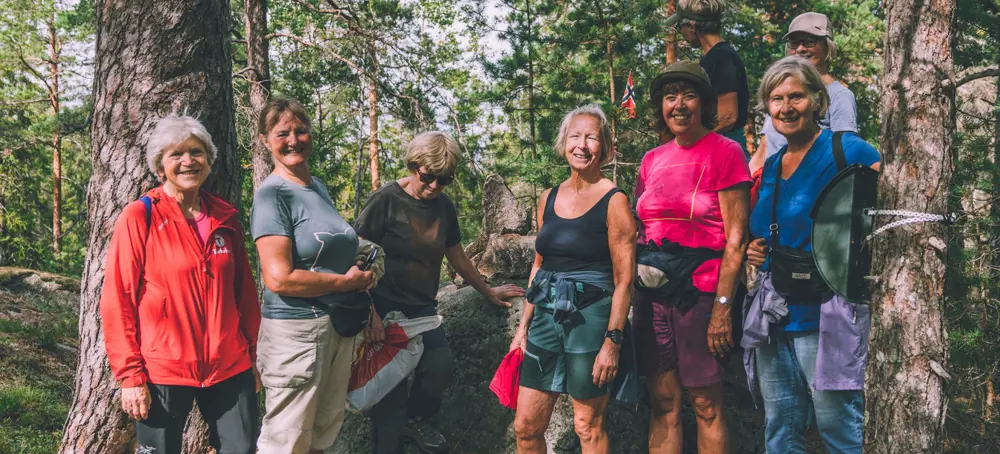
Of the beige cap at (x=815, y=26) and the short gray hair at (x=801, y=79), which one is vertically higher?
the beige cap at (x=815, y=26)

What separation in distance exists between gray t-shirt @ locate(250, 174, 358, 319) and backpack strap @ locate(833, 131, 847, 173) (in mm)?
2418

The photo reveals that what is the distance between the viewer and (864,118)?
602 inches

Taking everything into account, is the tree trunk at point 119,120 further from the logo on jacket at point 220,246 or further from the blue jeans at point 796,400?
the blue jeans at point 796,400

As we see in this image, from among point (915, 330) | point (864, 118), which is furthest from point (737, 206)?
point (864, 118)

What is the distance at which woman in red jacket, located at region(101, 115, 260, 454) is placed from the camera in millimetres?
2822

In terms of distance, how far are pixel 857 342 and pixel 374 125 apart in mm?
18366

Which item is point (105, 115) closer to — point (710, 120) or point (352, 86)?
point (710, 120)

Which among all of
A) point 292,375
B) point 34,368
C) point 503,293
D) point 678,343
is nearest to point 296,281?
point 292,375

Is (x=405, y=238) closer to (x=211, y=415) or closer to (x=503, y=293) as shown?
(x=503, y=293)

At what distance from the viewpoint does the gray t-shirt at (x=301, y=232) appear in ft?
10.4

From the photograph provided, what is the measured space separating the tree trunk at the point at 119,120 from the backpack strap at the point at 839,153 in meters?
3.51

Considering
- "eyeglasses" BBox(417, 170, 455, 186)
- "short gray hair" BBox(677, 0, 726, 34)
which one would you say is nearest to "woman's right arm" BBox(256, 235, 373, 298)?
"eyeglasses" BBox(417, 170, 455, 186)

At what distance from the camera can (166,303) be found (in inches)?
113

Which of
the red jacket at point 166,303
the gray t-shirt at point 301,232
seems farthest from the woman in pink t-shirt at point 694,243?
the red jacket at point 166,303
